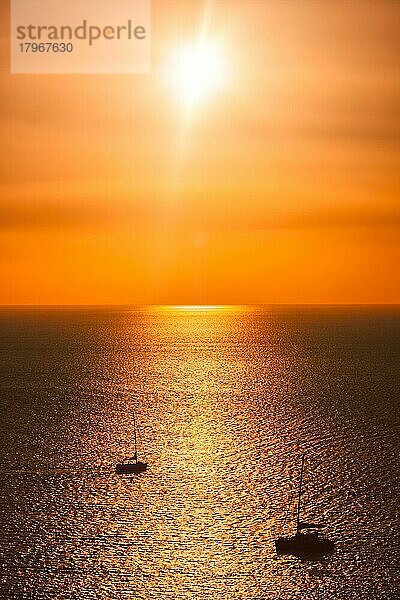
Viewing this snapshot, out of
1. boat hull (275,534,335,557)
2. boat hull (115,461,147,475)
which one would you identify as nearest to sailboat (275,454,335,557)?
boat hull (275,534,335,557)

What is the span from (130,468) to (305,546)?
36961 millimetres

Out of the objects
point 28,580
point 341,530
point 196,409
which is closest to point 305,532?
point 341,530

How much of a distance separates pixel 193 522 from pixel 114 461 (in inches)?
1268

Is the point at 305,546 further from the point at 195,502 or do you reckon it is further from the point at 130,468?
the point at 130,468

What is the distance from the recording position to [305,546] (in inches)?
2896

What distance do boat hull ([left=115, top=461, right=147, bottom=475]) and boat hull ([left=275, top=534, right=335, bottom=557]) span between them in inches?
1352

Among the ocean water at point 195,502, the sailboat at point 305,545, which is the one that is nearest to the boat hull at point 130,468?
the ocean water at point 195,502

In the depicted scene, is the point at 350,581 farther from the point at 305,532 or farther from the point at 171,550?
the point at 171,550

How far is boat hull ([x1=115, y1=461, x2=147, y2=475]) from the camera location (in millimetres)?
103900

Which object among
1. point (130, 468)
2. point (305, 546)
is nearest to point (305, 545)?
point (305, 546)

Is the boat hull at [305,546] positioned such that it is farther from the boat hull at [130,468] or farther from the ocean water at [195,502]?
the boat hull at [130,468]

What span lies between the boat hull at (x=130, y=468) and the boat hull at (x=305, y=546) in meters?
34.3

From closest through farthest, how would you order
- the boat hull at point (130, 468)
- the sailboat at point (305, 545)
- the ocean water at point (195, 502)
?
the ocean water at point (195, 502) → the sailboat at point (305, 545) → the boat hull at point (130, 468)

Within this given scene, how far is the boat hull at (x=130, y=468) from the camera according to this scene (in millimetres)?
103900
